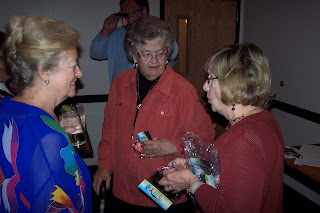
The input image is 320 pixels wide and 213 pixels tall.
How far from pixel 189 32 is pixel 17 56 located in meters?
3.91

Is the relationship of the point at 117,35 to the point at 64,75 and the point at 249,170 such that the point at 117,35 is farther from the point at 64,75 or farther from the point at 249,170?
the point at 249,170

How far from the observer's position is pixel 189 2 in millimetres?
4578

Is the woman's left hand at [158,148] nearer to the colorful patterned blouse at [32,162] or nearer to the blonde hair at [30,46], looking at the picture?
the colorful patterned blouse at [32,162]

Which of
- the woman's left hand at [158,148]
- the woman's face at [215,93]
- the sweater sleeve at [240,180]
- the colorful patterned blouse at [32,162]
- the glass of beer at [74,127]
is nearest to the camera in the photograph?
the colorful patterned blouse at [32,162]

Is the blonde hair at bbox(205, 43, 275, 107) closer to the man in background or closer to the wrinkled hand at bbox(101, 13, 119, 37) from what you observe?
the man in background

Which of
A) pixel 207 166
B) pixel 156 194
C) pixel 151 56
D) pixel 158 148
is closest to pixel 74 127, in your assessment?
pixel 158 148

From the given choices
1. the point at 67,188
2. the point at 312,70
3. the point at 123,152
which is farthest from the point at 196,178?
the point at 312,70

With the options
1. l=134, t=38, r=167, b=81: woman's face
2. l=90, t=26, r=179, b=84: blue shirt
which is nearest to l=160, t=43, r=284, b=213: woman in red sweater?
l=134, t=38, r=167, b=81: woman's face

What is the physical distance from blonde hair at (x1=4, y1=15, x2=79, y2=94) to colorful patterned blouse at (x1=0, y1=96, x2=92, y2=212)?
0.15m

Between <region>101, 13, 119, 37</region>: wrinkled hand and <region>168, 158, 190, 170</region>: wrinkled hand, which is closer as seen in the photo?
<region>168, 158, 190, 170</region>: wrinkled hand

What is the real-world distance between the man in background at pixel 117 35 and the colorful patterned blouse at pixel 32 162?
209 centimetres

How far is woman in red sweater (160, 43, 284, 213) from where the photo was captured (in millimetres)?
1211

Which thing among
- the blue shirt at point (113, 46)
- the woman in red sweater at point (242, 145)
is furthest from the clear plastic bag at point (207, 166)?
the blue shirt at point (113, 46)

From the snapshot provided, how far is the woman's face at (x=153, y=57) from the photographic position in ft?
6.77
